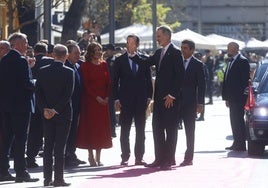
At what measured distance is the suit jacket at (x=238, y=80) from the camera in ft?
68.5

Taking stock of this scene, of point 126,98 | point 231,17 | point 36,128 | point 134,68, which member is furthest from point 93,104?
point 231,17

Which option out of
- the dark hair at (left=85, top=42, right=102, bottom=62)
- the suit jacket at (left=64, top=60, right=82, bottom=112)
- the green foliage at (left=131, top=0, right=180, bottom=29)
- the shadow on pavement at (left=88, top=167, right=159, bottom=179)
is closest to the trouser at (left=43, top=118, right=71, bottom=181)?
the shadow on pavement at (left=88, top=167, right=159, bottom=179)

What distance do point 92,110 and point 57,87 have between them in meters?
2.88

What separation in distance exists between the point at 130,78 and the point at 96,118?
0.93m

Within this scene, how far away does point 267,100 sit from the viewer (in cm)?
1975

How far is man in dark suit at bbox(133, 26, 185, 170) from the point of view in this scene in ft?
56.0

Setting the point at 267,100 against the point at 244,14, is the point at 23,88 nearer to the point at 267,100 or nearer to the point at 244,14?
the point at 267,100

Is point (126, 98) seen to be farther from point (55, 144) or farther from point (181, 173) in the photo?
point (55, 144)

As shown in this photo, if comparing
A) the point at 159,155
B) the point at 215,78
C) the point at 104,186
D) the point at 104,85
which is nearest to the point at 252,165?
the point at 159,155

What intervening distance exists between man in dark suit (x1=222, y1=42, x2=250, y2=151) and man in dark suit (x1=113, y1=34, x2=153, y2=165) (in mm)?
3377

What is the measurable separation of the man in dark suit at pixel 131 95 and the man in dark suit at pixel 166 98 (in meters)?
0.59

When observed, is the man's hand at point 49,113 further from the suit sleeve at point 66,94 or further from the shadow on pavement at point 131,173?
the shadow on pavement at point 131,173

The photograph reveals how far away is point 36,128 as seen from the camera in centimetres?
1798

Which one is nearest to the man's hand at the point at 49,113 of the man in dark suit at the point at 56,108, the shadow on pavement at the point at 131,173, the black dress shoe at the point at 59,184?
the man in dark suit at the point at 56,108
